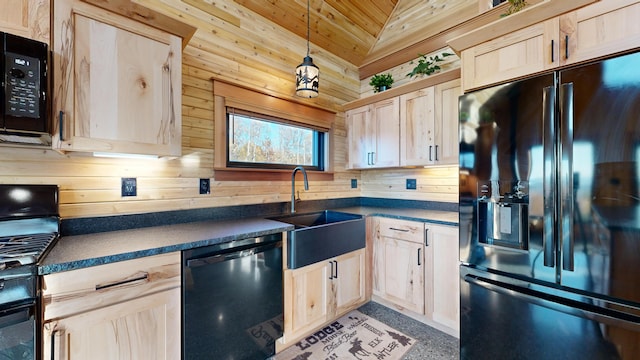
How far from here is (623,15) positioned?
1.17m

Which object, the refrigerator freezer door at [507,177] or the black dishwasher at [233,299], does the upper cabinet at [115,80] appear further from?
the refrigerator freezer door at [507,177]

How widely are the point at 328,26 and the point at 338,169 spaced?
5.13 ft

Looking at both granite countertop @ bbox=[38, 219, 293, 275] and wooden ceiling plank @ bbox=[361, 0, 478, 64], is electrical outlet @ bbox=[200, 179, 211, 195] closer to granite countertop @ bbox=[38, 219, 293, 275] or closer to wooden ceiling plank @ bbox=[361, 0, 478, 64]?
granite countertop @ bbox=[38, 219, 293, 275]

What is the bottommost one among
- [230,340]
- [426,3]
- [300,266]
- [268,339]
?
[268,339]

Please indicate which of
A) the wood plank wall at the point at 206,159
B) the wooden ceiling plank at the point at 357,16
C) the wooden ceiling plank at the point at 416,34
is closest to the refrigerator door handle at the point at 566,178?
the wood plank wall at the point at 206,159

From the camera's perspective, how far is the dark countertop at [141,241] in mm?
1018

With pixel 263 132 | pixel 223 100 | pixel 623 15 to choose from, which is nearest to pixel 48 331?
pixel 223 100

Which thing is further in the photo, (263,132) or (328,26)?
(328,26)

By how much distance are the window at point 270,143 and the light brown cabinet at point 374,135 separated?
0.37m

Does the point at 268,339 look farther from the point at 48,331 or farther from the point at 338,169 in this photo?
the point at 338,169

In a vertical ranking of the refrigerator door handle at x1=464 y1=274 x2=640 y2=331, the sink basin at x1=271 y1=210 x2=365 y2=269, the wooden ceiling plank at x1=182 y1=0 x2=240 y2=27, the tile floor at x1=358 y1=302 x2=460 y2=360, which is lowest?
the tile floor at x1=358 y1=302 x2=460 y2=360

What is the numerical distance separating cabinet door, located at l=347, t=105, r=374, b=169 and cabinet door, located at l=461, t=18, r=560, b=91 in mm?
1220

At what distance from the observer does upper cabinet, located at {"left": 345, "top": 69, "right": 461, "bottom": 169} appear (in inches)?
85.2

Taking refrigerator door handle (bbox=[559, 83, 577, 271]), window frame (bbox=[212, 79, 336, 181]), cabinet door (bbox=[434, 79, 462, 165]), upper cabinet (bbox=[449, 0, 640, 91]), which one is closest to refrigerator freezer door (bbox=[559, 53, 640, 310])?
refrigerator door handle (bbox=[559, 83, 577, 271])
